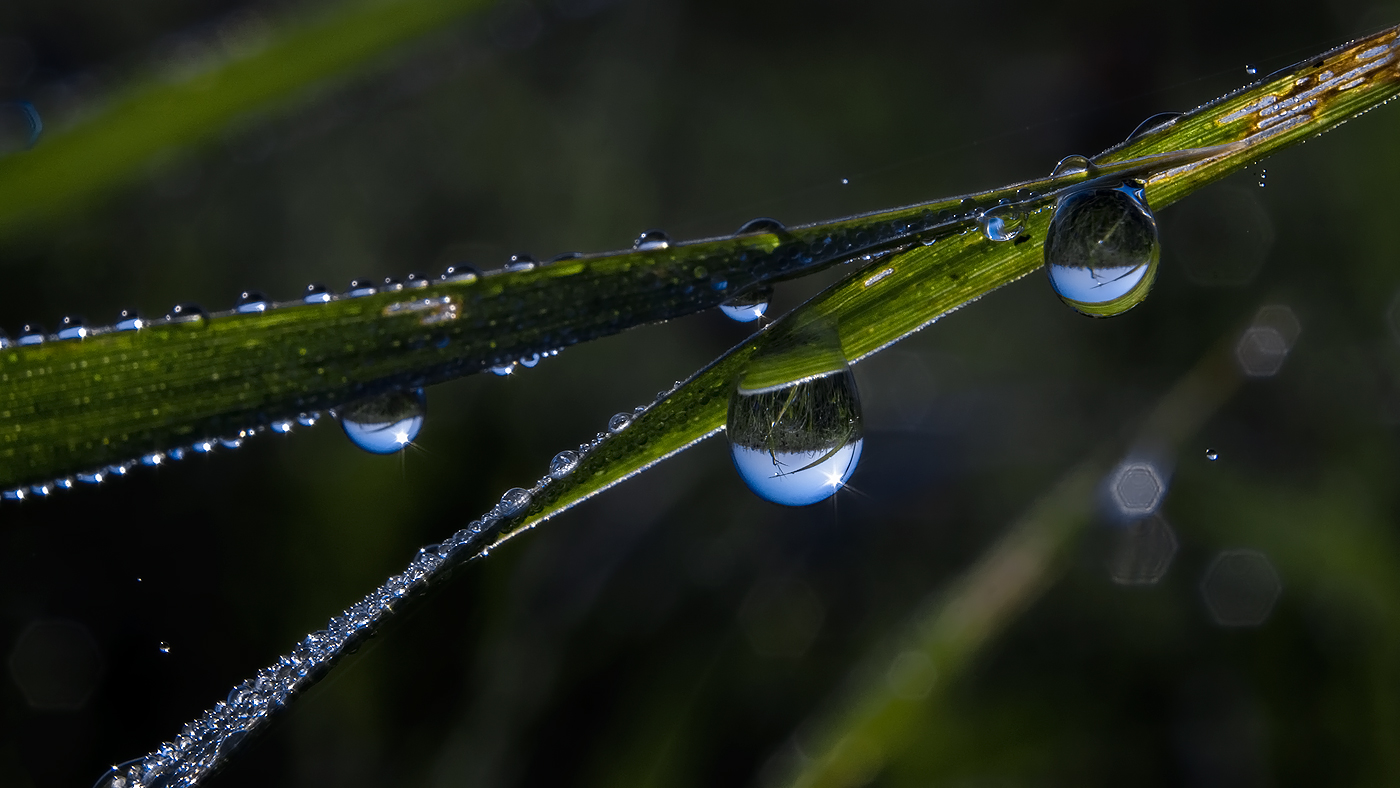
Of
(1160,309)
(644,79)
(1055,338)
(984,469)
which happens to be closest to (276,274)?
(644,79)

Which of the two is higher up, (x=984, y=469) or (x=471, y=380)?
(x=471, y=380)

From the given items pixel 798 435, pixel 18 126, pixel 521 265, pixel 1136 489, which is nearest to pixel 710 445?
pixel 1136 489

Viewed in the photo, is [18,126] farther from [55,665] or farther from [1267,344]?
[1267,344]

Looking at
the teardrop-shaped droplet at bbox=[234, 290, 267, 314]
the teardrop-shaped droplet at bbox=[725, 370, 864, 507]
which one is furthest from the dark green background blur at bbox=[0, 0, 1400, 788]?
the teardrop-shaped droplet at bbox=[234, 290, 267, 314]

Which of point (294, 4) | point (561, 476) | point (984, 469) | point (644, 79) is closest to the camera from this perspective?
point (561, 476)

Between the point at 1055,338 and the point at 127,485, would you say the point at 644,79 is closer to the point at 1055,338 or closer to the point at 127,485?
the point at 1055,338

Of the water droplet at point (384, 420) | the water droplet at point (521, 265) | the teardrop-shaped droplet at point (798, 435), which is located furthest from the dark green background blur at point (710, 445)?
the water droplet at point (521, 265)
